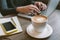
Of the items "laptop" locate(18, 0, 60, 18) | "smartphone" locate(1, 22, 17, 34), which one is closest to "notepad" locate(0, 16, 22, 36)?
"smartphone" locate(1, 22, 17, 34)

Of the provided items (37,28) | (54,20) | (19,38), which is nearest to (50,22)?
(54,20)

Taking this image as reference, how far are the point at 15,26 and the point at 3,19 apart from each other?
0.52 feet

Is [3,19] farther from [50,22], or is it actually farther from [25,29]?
[50,22]

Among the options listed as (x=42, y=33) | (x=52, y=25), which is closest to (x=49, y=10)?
(x=52, y=25)

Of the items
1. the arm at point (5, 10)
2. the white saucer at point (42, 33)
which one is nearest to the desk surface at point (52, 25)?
the white saucer at point (42, 33)

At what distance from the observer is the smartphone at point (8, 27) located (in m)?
0.94

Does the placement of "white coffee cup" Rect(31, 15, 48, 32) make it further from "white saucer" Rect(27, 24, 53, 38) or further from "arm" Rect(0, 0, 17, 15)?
"arm" Rect(0, 0, 17, 15)

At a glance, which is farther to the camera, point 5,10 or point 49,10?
point 5,10

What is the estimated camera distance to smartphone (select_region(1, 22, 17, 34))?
936 mm

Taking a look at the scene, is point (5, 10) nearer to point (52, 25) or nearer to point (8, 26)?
point (8, 26)

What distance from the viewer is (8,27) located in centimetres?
96

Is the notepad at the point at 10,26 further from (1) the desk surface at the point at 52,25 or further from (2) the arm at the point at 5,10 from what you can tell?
(2) the arm at the point at 5,10

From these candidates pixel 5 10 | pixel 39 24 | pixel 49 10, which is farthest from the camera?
pixel 5 10

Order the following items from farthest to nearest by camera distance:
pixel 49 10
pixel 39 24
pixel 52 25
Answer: pixel 49 10 < pixel 52 25 < pixel 39 24
